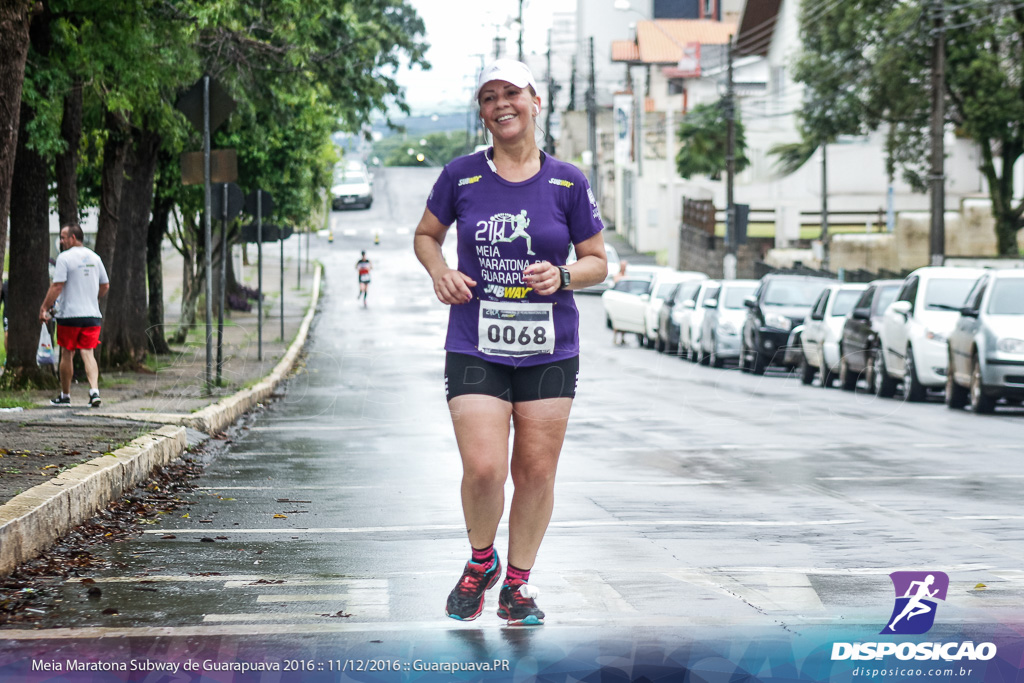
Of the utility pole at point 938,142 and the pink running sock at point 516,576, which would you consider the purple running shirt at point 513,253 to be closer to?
the pink running sock at point 516,576

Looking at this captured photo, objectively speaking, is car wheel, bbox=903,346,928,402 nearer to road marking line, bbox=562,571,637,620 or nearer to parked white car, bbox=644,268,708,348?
road marking line, bbox=562,571,637,620

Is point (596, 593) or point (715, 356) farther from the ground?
point (596, 593)

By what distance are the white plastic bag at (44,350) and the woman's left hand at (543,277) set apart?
A: 13462 mm

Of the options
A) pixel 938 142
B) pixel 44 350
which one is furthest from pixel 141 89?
pixel 938 142

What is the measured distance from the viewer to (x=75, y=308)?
16109mm

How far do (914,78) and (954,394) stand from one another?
93.9 feet

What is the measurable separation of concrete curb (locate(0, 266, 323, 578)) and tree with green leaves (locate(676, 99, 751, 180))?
192 ft

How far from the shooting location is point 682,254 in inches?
2552

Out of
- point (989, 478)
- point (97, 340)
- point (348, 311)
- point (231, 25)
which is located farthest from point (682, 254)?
point (989, 478)

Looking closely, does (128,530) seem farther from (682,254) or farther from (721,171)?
(721,171)

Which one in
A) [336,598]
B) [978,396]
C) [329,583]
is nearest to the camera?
[336,598]

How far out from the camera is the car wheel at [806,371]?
84.5ft

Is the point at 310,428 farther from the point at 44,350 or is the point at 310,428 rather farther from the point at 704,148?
the point at 704,148

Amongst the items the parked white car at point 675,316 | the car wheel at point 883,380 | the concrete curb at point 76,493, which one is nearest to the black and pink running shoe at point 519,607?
the concrete curb at point 76,493
